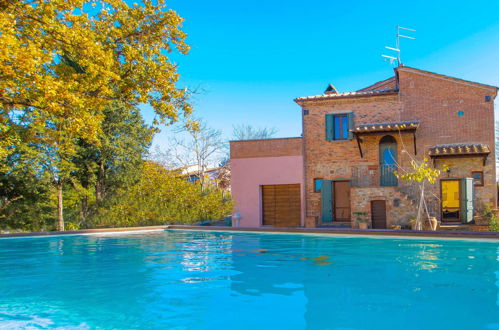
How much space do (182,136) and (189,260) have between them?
67.4 feet

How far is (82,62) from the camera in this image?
10.1m

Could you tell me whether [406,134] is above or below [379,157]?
above

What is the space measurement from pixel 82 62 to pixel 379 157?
12748 mm

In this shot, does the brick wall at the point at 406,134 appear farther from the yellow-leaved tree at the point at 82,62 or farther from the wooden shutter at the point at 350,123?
the yellow-leaved tree at the point at 82,62

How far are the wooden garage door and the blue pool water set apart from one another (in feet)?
30.8

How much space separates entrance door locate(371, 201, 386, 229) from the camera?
1772 centimetres

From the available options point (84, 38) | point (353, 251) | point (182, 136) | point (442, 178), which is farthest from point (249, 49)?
point (353, 251)

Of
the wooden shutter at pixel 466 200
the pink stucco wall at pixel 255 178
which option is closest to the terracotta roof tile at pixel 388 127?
the wooden shutter at pixel 466 200

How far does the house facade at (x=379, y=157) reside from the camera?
57.0 ft

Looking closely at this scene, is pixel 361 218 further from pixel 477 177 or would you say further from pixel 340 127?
pixel 477 177

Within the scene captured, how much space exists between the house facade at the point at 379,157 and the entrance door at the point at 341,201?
1.7 inches

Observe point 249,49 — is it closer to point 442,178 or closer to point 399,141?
point 399,141

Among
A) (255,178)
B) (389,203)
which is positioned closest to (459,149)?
(389,203)

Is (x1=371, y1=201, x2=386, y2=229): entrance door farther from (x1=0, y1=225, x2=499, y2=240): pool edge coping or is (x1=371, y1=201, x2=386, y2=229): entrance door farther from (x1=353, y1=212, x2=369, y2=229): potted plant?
(x1=0, y1=225, x2=499, y2=240): pool edge coping
